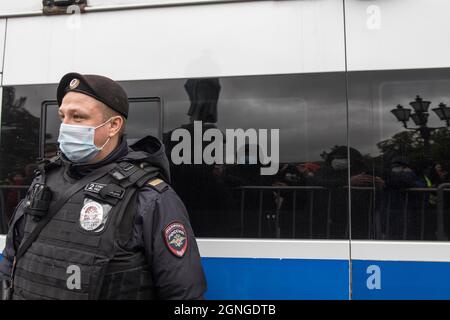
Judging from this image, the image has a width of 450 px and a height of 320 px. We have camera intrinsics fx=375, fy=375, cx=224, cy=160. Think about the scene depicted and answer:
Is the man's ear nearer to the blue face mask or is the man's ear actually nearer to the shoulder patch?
the blue face mask

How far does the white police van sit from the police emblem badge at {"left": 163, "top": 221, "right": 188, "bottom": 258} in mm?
696

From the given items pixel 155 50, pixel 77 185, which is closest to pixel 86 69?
pixel 155 50

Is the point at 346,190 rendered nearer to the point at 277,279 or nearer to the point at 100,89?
the point at 277,279

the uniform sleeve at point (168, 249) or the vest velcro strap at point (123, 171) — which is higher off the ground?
the vest velcro strap at point (123, 171)

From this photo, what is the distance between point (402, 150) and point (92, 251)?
5.22 feet

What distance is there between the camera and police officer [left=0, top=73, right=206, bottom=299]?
4.39ft

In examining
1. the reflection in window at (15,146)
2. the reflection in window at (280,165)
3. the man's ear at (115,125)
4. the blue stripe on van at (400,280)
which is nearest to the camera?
the man's ear at (115,125)

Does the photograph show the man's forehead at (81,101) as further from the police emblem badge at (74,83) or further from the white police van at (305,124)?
the white police van at (305,124)

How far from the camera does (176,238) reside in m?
1.37

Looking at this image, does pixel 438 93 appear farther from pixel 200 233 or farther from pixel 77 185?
pixel 77 185

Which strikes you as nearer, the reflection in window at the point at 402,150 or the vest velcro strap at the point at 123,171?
the vest velcro strap at the point at 123,171

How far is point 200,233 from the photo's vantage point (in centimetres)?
210

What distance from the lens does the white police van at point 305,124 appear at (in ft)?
6.41

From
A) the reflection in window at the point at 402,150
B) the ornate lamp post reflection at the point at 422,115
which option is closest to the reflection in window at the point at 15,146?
the reflection in window at the point at 402,150
